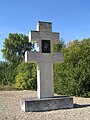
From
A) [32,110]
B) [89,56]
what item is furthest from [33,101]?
[89,56]

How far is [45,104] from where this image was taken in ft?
37.1

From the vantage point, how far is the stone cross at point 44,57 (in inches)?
479

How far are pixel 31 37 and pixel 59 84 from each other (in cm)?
754

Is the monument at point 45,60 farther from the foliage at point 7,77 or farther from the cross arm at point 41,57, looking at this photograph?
the foliage at point 7,77

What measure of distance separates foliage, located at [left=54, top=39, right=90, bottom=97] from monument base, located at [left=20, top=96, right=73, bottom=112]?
5.57m

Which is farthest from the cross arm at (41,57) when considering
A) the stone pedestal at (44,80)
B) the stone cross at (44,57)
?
the stone pedestal at (44,80)

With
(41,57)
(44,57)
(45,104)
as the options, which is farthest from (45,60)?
(45,104)

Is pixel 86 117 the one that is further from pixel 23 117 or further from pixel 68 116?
pixel 23 117

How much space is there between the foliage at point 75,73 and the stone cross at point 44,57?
4803mm

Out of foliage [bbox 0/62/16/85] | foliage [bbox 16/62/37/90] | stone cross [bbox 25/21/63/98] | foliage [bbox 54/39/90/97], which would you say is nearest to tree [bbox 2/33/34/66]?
foliage [bbox 0/62/16/85]

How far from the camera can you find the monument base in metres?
11.0

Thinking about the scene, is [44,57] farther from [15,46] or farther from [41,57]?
[15,46]

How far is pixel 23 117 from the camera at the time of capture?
31.2 feet

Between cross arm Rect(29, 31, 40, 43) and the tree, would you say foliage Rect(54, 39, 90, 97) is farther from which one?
the tree
